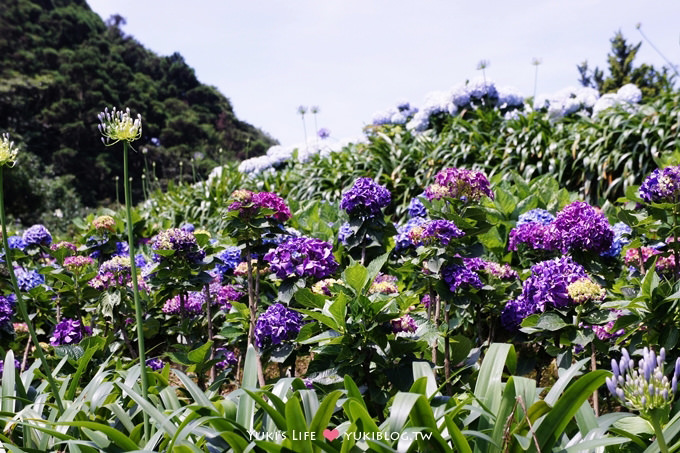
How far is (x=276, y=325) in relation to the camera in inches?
94.8

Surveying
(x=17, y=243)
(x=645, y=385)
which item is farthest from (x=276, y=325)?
(x=17, y=243)

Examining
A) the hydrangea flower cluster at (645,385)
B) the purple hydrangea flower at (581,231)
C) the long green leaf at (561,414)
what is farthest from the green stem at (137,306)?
the purple hydrangea flower at (581,231)

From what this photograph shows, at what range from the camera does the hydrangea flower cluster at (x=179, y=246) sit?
2.73 meters

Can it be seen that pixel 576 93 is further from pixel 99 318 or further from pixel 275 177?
pixel 99 318

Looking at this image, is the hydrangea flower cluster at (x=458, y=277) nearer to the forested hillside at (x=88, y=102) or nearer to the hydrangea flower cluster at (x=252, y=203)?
the hydrangea flower cluster at (x=252, y=203)

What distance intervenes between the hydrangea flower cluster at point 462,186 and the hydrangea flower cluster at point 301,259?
0.62 metres

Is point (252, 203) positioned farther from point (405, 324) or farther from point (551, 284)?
point (551, 284)

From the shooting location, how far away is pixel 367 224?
2.92m

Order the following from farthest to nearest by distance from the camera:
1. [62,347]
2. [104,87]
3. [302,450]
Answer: [104,87] → [62,347] → [302,450]

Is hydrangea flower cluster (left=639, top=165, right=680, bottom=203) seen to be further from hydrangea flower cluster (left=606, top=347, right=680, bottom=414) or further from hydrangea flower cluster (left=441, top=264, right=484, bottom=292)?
hydrangea flower cluster (left=606, top=347, right=680, bottom=414)

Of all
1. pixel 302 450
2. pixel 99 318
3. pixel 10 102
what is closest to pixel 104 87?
pixel 10 102

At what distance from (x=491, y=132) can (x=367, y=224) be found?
449cm

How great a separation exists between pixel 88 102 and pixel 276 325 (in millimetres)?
30154

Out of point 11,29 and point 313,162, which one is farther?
point 11,29
